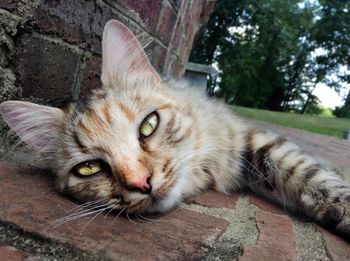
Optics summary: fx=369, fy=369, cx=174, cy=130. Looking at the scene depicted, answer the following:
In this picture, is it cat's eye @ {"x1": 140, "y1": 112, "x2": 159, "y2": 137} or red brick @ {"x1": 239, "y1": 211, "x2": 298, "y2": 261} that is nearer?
red brick @ {"x1": 239, "y1": 211, "x2": 298, "y2": 261}

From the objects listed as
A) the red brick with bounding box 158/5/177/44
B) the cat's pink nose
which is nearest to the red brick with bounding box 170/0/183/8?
the red brick with bounding box 158/5/177/44

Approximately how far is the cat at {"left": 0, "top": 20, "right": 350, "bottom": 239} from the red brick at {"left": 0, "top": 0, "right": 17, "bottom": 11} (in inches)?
13.2

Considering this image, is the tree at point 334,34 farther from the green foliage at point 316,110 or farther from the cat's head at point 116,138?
the cat's head at point 116,138

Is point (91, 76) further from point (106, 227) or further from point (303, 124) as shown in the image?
point (303, 124)

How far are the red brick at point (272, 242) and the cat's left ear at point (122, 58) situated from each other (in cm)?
84

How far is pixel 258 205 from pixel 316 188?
24 cm

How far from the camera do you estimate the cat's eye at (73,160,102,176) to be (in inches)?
51.1

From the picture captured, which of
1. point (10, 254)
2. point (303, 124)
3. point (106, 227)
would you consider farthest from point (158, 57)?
point (303, 124)

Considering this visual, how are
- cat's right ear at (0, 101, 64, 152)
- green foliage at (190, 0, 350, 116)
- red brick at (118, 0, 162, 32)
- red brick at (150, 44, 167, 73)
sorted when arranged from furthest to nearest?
green foliage at (190, 0, 350, 116)
red brick at (150, 44, 167, 73)
red brick at (118, 0, 162, 32)
cat's right ear at (0, 101, 64, 152)

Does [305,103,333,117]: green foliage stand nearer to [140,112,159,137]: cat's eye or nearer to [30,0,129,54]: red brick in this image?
[30,0,129,54]: red brick

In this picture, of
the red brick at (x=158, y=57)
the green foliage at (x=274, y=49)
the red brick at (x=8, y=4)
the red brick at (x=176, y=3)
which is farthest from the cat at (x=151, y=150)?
the green foliage at (x=274, y=49)

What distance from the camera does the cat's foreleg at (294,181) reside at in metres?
1.39

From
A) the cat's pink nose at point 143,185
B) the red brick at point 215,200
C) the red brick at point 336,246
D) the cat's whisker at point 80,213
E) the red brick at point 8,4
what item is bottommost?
the cat's whisker at point 80,213

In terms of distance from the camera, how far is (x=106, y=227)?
3.60 feet
